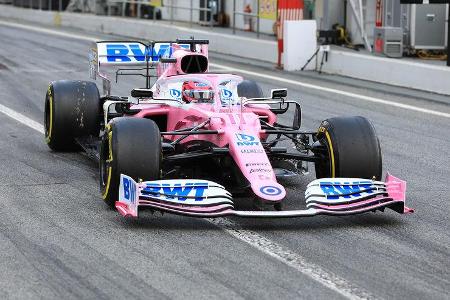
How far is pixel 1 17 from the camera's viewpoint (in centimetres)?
4503

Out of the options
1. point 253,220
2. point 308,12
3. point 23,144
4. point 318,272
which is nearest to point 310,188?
point 253,220

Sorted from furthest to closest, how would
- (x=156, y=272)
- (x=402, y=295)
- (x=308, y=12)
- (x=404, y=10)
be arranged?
(x=308, y=12), (x=404, y=10), (x=156, y=272), (x=402, y=295)

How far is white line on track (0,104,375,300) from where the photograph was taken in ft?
24.8

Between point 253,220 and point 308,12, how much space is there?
22.3m

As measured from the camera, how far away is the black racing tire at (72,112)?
13.0 m

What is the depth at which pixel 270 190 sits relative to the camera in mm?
9344

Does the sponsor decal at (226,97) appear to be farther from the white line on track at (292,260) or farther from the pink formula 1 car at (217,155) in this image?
the white line on track at (292,260)

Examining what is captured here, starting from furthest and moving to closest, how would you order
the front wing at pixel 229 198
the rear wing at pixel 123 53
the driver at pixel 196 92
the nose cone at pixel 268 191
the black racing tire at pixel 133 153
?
the rear wing at pixel 123 53 → the driver at pixel 196 92 → the black racing tire at pixel 133 153 → the nose cone at pixel 268 191 → the front wing at pixel 229 198

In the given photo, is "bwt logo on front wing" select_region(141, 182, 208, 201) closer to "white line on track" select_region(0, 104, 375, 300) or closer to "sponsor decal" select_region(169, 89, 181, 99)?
"white line on track" select_region(0, 104, 375, 300)

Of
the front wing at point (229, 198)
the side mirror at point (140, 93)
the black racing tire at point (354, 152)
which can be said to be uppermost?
the side mirror at point (140, 93)

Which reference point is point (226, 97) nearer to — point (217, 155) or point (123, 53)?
point (217, 155)

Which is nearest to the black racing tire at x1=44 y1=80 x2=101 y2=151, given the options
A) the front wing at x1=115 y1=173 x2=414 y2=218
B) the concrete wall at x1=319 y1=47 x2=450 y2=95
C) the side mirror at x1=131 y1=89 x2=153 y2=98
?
the side mirror at x1=131 y1=89 x2=153 y2=98

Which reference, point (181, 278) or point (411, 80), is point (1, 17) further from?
point (181, 278)

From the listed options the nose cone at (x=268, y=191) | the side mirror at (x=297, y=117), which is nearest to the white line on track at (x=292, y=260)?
the nose cone at (x=268, y=191)
